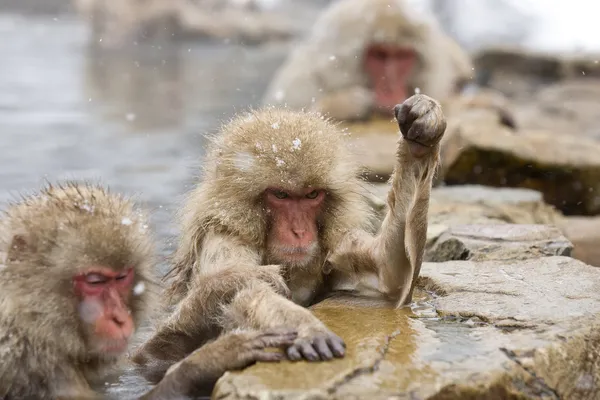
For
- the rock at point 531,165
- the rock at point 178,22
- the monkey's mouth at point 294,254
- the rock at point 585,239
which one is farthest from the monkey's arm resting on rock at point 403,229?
the rock at point 178,22

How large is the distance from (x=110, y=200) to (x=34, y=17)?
2673 cm

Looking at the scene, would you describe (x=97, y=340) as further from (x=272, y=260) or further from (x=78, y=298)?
(x=272, y=260)

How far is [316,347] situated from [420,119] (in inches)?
Answer: 36.3

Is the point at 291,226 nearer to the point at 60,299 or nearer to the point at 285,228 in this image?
the point at 285,228

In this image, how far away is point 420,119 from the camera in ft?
11.7

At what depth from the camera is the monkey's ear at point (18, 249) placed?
368 centimetres

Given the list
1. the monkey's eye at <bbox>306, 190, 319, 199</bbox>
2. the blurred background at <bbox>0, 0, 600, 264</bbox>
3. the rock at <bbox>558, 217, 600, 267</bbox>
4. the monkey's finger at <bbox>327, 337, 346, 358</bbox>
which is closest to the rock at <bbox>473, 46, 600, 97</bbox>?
the blurred background at <bbox>0, 0, 600, 264</bbox>

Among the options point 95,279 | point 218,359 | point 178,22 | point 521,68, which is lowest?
point 218,359

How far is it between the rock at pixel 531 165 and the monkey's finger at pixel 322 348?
4125 mm

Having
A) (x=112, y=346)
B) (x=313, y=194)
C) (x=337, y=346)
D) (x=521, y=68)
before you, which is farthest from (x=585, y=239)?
(x=521, y=68)

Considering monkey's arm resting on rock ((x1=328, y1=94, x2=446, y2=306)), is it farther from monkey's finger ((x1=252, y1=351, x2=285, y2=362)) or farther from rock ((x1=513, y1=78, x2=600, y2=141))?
rock ((x1=513, y1=78, x2=600, y2=141))

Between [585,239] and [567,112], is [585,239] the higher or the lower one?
the lower one

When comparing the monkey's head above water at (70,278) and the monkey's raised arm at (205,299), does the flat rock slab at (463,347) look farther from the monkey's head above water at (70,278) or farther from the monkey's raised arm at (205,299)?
the monkey's head above water at (70,278)

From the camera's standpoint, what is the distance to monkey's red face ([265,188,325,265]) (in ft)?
13.2
